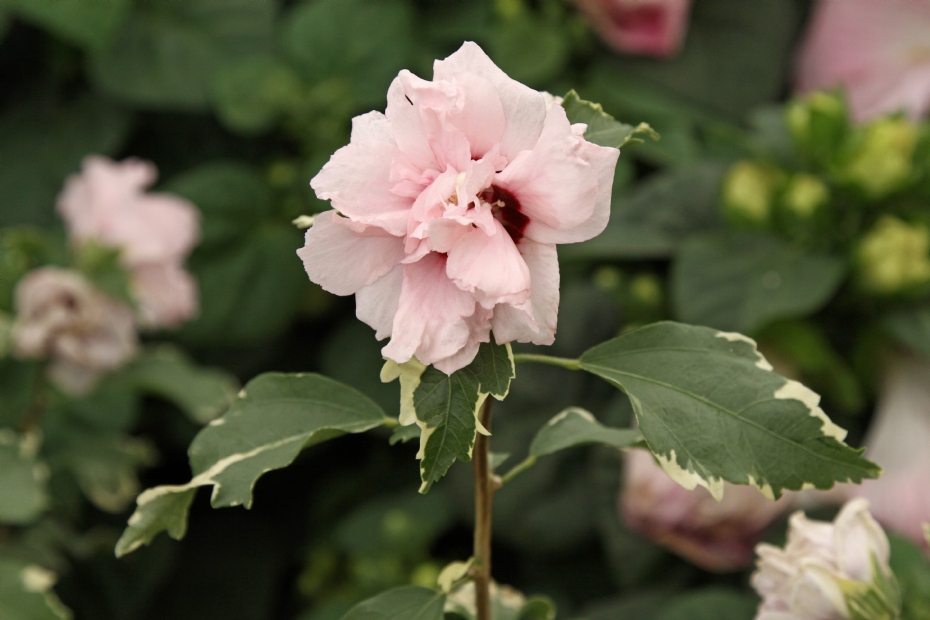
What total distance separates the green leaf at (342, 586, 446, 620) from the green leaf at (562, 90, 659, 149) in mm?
153

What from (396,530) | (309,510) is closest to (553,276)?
(396,530)

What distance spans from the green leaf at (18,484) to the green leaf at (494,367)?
35 cm

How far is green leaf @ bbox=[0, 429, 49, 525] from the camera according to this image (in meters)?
0.49

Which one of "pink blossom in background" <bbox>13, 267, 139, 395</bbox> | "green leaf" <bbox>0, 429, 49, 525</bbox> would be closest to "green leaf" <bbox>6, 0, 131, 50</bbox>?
"pink blossom in background" <bbox>13, 267, 139, 395</bbox>

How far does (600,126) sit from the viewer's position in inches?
10.6

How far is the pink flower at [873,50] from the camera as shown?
2.70 ft

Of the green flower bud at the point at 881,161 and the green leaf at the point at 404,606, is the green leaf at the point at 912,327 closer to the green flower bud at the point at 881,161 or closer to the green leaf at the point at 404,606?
the green flower bud at the point at 881,161

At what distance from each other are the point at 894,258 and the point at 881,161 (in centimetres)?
7

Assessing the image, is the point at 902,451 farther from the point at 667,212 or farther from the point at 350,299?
the point at 350,299

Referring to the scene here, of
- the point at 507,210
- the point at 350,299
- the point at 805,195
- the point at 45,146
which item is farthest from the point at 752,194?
the point at 45,146

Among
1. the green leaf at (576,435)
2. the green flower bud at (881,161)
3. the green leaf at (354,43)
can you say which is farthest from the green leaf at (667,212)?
the green leaf at (576,435)

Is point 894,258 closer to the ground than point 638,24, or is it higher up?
closer to the ground

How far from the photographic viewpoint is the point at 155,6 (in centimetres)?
88

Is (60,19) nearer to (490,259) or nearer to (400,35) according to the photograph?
(400,35)
